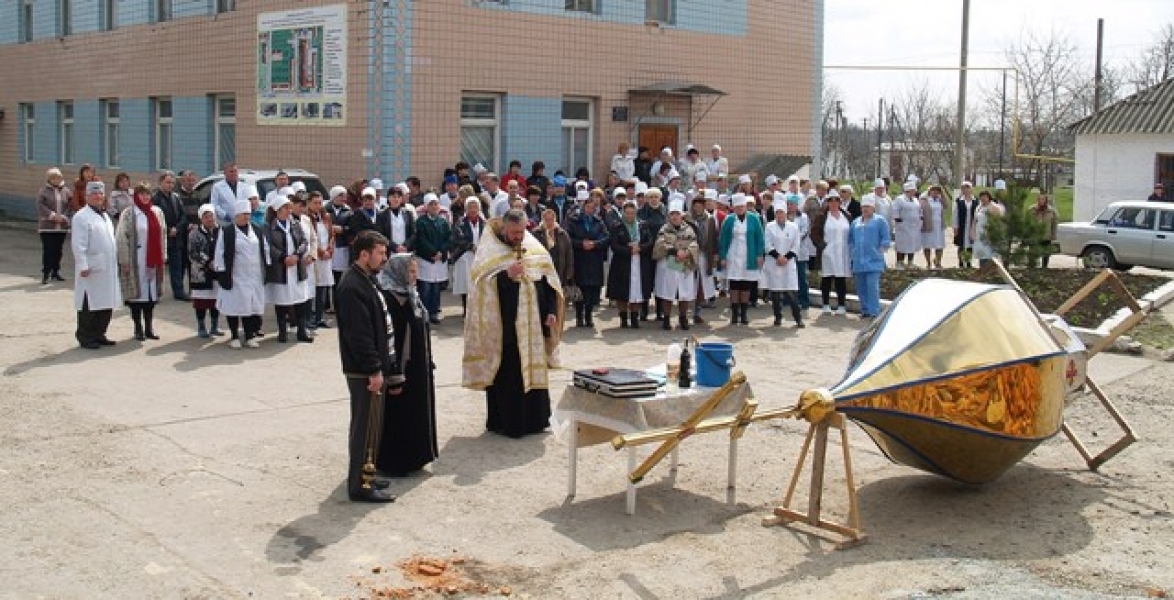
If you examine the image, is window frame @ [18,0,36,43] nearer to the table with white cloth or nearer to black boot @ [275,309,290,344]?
black boot @ [275,309,290,344]

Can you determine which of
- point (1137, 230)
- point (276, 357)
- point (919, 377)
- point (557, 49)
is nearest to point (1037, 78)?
point (1137, 230)

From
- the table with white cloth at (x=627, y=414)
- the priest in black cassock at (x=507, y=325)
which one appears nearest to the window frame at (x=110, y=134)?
the priest in black cassock at (x=507, y=325)

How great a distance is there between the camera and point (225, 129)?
2631 cm

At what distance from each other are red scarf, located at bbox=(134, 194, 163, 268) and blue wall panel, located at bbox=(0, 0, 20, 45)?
20926mm

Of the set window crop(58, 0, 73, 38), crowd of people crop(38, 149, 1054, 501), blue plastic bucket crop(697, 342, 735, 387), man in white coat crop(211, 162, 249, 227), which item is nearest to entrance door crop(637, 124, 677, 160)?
crowd of people crop(38, 149, 1054, 501)

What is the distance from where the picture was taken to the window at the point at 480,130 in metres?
22.9

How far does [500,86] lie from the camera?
23062 mm

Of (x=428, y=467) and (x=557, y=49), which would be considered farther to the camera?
(x=557, y=49)

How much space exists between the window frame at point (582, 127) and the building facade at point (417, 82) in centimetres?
3

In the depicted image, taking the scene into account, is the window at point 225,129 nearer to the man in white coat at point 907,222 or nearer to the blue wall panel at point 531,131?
the blue wall panel at point 531,131

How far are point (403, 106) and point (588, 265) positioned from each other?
5683 mm

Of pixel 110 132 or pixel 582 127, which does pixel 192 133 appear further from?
pixel 582 127

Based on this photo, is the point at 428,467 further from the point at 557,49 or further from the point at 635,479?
the point at 557,49

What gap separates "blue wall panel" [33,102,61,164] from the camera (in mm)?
32500
